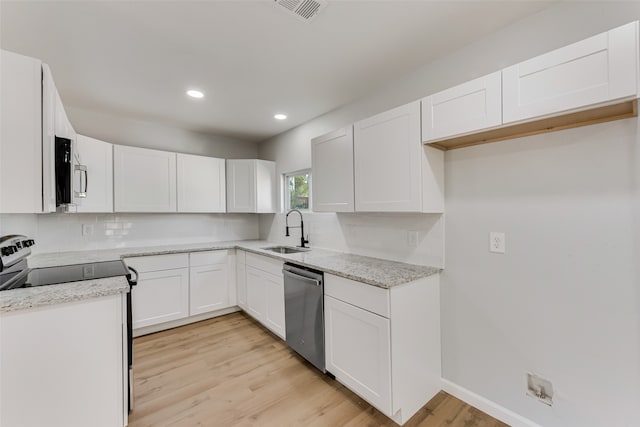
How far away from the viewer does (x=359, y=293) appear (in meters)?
1.82

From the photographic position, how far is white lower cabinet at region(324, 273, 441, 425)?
1654 mm

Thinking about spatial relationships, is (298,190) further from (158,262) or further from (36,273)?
(36,273)

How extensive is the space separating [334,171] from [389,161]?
0.61m

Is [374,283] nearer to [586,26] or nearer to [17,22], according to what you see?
[586,26]

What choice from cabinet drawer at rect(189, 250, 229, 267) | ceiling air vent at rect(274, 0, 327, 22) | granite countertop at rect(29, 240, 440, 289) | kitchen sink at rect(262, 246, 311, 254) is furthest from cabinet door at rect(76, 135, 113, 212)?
ceiling air vent at rect(274, 0, 327, 22)

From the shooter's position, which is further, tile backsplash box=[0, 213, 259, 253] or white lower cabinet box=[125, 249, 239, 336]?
white lower cabinet box=[125, 249, 239, 336]

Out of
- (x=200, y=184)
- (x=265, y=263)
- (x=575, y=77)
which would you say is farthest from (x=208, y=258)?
(x=575, y=77)

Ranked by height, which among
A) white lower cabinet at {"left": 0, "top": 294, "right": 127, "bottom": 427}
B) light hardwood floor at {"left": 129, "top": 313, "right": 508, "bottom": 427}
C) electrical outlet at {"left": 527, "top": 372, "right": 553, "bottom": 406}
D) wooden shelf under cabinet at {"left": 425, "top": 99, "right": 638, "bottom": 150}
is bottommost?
light hardwood floor at {"left": 129, "top": 313, "right": 508, "bottom": 427}

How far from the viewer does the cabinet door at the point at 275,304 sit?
2.64 m

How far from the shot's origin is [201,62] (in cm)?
205

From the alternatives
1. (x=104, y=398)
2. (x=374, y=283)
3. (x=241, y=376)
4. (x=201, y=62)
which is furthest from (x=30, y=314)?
(x=201, y=62)

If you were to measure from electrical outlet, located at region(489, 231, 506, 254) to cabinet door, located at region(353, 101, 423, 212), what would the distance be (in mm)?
486

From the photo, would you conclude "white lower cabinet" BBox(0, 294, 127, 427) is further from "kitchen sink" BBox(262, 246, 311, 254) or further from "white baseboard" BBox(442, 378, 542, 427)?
"white baseboard" BBox(442, 378, 542, 427)

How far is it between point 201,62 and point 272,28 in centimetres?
71
